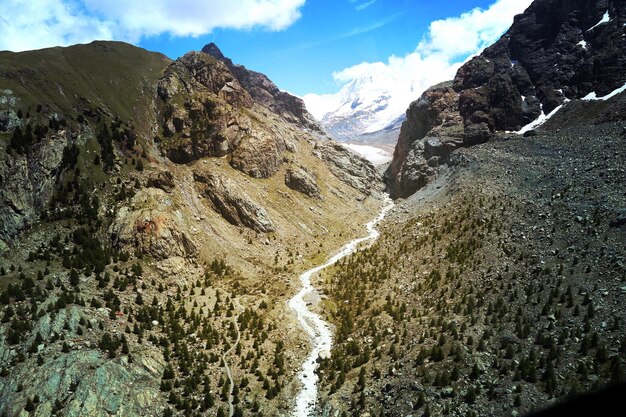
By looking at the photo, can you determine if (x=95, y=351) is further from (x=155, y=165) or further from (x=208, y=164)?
(x=208, y=164)

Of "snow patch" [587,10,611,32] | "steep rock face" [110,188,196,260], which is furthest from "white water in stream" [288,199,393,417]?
"snow patch" [587,10,611,32]

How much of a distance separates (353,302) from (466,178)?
136 feet

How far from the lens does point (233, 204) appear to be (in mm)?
64062

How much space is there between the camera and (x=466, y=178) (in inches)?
2881

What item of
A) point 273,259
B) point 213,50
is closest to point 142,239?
→ point 273,259

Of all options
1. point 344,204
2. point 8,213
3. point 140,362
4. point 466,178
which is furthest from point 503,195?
point 8,213

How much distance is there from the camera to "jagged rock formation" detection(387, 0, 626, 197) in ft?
294

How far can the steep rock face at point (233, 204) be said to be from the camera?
63.2m

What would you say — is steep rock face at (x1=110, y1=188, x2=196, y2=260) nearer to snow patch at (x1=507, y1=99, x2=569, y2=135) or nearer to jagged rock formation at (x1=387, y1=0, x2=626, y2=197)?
jagged rock formation at (x1=387, y1=0, x2=626, y2=197)

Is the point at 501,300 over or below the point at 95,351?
below

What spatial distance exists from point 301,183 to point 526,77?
71.9m

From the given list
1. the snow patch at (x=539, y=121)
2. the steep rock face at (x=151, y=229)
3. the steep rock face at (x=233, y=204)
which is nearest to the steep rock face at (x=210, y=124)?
the steep rock face at (x=233, y=204)

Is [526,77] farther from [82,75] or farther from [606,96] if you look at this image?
[82,75]

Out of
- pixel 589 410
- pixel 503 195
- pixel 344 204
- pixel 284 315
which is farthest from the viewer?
pixel 344 204
